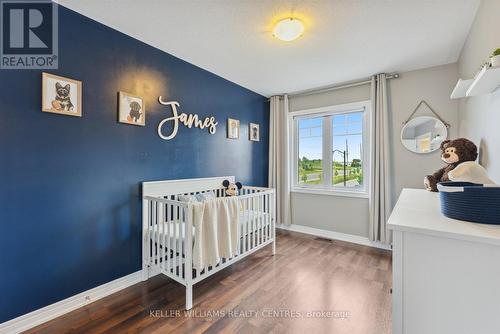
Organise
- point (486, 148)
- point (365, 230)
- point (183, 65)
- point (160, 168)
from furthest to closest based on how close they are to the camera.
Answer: point (365, 230) < point (183, 65) < point (160, 168) < point (486, 148)

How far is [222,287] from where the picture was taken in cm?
205

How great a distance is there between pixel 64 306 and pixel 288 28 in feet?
9.21

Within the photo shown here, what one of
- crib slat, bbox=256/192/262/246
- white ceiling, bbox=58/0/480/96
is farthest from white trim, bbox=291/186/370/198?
white ceiling, bbox=58/0/480/96

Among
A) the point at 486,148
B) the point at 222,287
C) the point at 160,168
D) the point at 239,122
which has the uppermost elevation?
the point at 239,122

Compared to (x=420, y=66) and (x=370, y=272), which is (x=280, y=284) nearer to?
(x=370, y=272)

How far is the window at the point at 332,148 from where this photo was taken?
327 centimetres

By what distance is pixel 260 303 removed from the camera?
1812 mm

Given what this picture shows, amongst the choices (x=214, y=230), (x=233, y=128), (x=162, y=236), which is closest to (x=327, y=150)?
(x=233, y=128)

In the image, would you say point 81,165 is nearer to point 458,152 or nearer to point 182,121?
point 182,121

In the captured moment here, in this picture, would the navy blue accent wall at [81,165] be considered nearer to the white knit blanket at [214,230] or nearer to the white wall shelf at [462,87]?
the white knit blanket at [214,230]

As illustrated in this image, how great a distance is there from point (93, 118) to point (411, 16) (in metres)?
2.72

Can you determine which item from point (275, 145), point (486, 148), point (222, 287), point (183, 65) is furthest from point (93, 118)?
point (486, 148)

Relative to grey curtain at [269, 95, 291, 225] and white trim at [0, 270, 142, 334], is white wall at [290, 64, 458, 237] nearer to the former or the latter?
grey curtain at [269, 95, 291, 225]

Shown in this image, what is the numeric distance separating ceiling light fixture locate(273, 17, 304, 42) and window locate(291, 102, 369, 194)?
1.73 m
